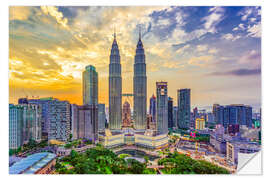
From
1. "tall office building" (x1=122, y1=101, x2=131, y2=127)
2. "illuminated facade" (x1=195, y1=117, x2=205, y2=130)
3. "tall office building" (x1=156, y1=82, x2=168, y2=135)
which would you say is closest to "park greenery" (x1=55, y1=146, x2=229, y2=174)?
"tall office building" (x1=156, y1=82, x2=168, y2=135)

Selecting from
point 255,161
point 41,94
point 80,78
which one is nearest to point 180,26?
point 80,78

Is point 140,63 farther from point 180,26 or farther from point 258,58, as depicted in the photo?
point 258,58

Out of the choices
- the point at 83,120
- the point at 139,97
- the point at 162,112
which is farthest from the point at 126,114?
the point at 83,120

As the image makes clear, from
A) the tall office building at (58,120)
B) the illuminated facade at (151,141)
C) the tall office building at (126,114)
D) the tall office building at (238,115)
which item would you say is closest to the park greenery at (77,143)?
the tall office building at (58,120)

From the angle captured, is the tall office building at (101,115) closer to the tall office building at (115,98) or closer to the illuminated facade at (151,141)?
the tall office building at (115,98)

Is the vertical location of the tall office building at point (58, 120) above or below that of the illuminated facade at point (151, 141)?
above
